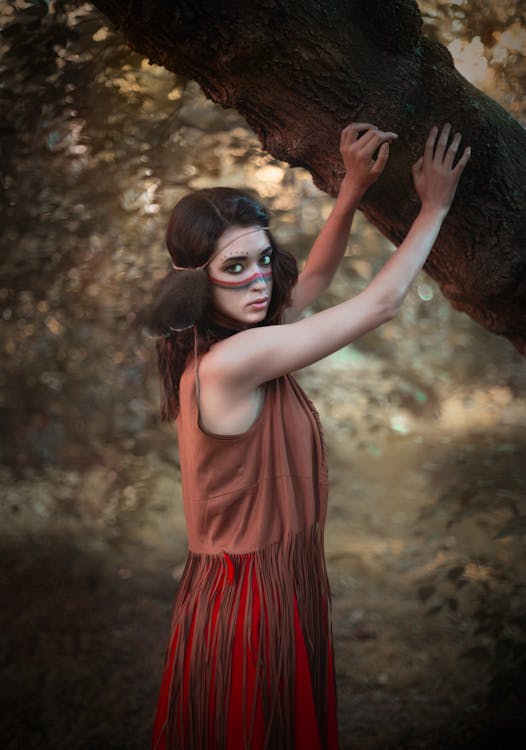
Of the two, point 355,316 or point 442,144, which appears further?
point 442,144

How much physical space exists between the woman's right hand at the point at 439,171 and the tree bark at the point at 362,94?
3 centimetres

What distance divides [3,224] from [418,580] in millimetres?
3369

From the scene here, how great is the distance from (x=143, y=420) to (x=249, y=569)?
293cm

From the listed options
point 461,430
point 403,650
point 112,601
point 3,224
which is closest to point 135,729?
point 112,601

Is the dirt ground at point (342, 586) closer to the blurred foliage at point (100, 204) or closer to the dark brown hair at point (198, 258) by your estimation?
the blurred foliage at point (100, 204)

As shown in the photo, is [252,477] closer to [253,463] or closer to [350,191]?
[253,463]

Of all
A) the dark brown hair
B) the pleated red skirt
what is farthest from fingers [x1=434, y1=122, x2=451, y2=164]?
the pleated red skirt

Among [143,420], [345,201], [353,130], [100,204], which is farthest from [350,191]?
[143,420]

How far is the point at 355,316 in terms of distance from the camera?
5.26ft

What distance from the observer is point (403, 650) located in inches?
166

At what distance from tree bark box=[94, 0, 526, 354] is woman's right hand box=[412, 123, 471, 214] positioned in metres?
0.03

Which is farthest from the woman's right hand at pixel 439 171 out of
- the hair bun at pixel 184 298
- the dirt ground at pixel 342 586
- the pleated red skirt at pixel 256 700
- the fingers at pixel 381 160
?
the dirt ground at pixel 342 586

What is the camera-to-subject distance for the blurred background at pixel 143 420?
3.03 metres

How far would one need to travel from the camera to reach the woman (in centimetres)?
166
